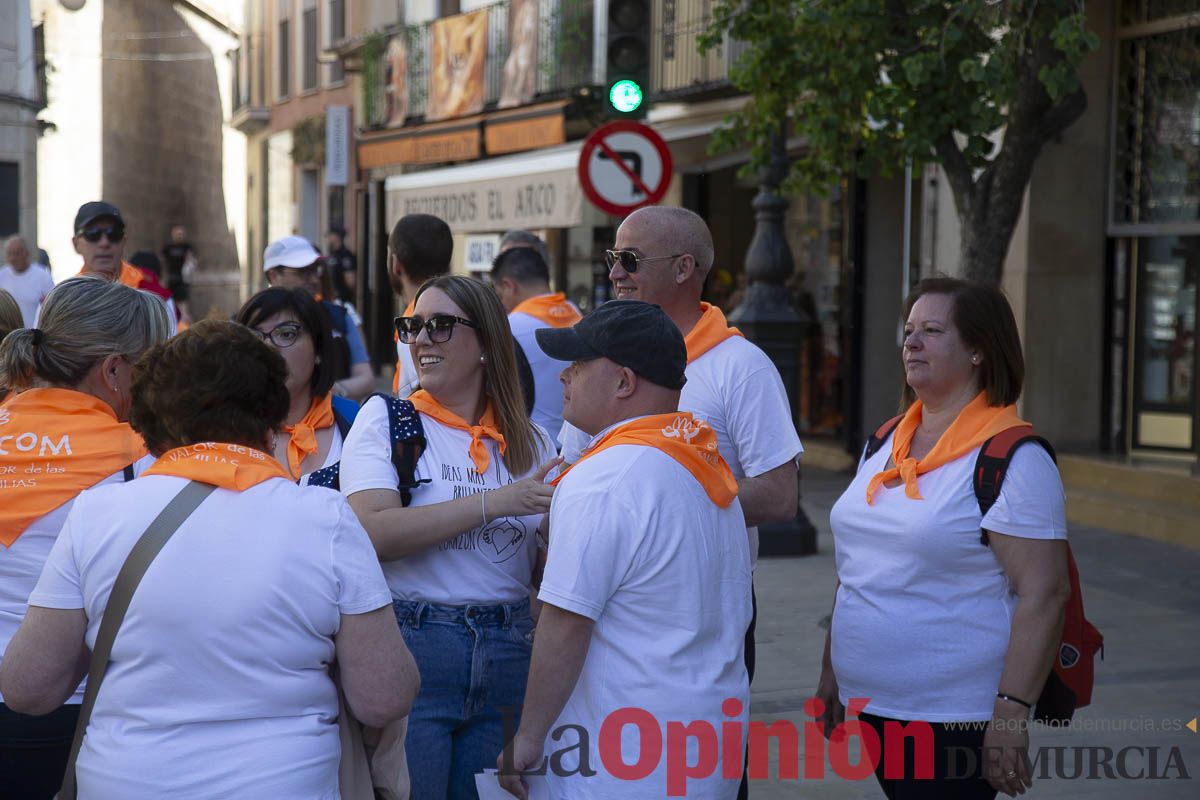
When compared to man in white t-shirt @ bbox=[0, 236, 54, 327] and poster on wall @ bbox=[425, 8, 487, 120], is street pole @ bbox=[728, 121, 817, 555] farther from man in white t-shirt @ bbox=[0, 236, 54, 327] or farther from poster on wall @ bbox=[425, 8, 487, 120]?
poster on wall @ bbox=[425, 8, 487, 120]

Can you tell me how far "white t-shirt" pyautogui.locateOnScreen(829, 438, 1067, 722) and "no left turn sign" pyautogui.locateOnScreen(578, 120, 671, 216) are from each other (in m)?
5.96

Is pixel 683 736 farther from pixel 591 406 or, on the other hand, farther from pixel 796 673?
pixel 796 673

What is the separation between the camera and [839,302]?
15125 mm

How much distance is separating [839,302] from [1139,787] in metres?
10.3

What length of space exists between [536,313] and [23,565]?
3.52 metres

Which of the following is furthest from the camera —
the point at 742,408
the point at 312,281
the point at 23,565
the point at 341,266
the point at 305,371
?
the point at 341,266

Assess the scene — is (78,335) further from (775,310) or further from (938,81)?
(775,310)

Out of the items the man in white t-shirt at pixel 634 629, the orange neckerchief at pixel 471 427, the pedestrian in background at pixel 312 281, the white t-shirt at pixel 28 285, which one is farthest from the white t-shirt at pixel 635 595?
the white t-shirt at pixel 28 285

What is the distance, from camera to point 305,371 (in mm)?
4395

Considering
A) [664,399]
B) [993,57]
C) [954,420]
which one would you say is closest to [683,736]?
[664,399]

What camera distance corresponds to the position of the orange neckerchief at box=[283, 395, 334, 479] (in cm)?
417

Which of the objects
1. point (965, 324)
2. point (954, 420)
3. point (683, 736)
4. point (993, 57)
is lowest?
point (683, 736)

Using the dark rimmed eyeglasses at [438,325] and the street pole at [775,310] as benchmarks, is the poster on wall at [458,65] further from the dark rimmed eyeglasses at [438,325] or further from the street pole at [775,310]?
the dark rimmed eyeglasses at [438,325]

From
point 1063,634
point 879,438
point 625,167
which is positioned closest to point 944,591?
point 1063,634
